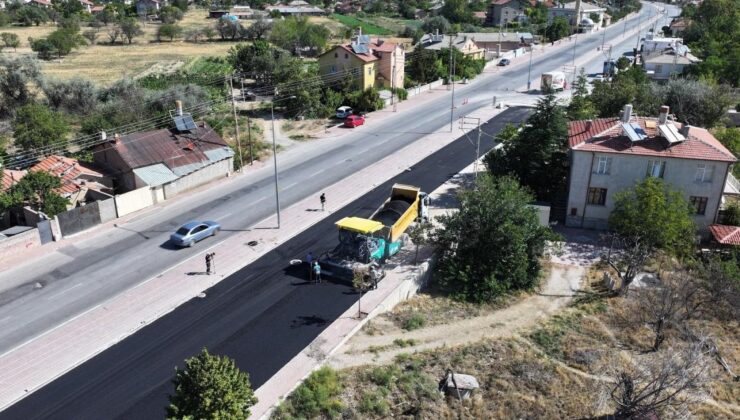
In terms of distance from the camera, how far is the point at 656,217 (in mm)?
33375

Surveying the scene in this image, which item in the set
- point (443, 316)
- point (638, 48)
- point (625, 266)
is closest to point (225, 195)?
point (443, 316)

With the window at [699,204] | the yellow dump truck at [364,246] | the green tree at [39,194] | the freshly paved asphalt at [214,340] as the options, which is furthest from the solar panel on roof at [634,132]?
the green tree at [39,194]

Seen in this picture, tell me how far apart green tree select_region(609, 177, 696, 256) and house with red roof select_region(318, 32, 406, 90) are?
42.3m

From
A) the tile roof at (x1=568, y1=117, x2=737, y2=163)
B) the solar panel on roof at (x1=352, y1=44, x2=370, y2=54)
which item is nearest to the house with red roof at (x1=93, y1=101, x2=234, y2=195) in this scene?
the tile roof at (x1=568, y1=117, x2=737, y2=163)

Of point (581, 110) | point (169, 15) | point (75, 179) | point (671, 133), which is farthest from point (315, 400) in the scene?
point (169, 15)

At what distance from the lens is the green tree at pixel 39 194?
3681 cm

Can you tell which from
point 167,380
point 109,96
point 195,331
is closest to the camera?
point 167,380

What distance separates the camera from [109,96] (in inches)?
2472

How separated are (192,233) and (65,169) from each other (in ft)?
44.6

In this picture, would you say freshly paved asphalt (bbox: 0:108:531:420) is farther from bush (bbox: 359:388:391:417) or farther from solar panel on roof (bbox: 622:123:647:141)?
solar panel on roof (bbox: 622:123:647:141)

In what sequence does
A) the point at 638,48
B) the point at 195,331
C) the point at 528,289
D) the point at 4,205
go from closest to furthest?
the point at 195,331 < the point at 528,289 < the point at 4,205 < the point at 638,48

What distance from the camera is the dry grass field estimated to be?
288 ft

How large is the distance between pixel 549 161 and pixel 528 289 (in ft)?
39.8

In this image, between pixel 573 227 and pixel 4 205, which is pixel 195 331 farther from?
pixel 573 227
